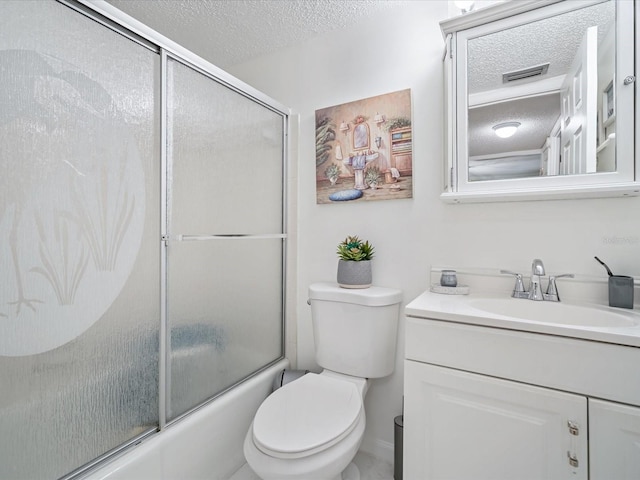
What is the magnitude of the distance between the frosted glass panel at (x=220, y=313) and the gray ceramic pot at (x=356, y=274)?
472 millimetres

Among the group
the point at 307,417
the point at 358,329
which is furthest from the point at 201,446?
the point at 358,329

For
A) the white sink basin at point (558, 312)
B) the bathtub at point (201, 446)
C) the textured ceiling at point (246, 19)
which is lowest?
the bathtub at point (201, 446)

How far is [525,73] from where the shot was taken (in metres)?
1.26

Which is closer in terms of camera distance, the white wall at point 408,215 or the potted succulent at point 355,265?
the white wall at point 408,215

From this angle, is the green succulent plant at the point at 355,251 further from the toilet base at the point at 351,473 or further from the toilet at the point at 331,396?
the toilet base at the point at 351,473

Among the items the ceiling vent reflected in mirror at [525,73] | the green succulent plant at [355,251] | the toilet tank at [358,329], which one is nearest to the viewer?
the ceiling vent reflected in mirror at [525,73]

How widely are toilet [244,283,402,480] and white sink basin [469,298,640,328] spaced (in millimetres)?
415

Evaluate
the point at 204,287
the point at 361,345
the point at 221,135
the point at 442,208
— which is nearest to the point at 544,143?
the point at 442,208

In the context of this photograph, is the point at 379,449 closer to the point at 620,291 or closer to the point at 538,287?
the point at 538,287

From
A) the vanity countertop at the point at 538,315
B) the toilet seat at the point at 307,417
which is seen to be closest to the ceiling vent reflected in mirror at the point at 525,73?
the vanity countertop at the point at 538,315

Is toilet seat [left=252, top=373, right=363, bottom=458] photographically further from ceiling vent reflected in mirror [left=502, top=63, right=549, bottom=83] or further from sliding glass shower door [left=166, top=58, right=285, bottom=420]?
ceiling vent reflected in mirror [left=502, top=63, right=549, bottom=83]

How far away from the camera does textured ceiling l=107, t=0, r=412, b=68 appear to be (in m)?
1.56

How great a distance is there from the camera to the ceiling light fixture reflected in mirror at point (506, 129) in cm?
128

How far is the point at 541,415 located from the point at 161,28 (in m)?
2.40
